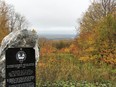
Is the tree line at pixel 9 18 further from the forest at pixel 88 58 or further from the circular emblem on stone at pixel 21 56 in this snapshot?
the circular emblem on stone at pixel 21 56

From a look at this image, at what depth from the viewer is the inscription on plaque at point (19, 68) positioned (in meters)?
6.02

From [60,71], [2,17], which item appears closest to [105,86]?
[60,71]

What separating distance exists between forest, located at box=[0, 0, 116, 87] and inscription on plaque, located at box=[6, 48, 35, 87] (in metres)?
6.28

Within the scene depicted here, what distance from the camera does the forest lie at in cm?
1330

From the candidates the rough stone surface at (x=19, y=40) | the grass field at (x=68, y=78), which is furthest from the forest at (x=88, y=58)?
the rough stone surface at (x=19, y=40)

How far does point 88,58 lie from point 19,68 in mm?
26584

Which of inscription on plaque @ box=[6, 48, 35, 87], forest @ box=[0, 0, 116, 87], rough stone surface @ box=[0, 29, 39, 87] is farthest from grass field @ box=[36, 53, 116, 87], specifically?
inscription on plaque @ box=[6, 48, 35, 87]

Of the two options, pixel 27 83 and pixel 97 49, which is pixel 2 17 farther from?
pixel 27 83

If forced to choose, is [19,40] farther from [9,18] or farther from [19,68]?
[9,18]

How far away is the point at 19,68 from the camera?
608 cm

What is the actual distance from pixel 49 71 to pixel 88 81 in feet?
5.30

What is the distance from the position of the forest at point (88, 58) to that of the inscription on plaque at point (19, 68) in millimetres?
6276

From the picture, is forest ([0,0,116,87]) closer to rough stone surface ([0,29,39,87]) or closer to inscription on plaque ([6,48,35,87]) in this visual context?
rough stone surface ([0,29,39,87])

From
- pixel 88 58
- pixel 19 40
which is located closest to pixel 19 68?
pixel 19 40
